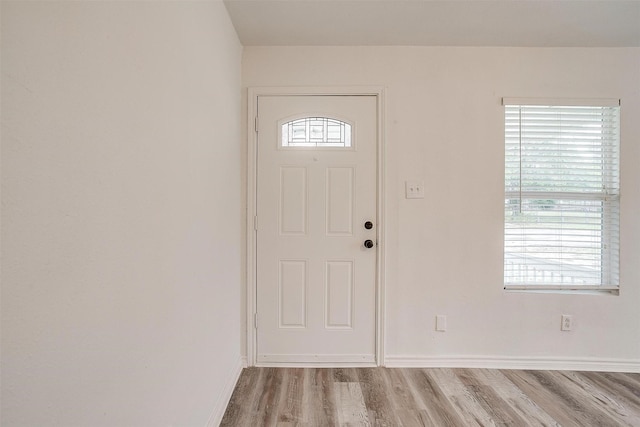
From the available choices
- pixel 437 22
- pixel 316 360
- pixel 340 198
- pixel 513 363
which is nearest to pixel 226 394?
pixel 316 360

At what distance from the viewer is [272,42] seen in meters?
2.03

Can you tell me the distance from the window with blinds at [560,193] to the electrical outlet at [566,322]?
0.70ft

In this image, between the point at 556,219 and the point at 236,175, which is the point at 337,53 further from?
the point at 556,219

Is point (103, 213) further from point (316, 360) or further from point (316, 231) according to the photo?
point (316, 360)

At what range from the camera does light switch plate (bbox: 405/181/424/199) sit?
2.09 metres

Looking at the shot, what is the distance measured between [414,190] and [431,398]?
1394mm

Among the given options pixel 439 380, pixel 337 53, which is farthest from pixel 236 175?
pixel 439 380

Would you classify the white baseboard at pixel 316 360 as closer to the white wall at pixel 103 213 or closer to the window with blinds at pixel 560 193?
the white wall at pixel 103 213

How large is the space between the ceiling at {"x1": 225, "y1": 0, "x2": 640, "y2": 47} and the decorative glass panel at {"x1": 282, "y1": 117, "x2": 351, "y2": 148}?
58 centimetres

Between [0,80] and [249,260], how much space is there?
172cm

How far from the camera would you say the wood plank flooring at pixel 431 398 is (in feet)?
5.16

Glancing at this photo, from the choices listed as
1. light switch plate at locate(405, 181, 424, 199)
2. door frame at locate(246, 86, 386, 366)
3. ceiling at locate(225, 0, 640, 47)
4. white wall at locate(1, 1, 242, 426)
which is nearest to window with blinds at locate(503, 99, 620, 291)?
ceiling at locate(225, 0, 640, 47)

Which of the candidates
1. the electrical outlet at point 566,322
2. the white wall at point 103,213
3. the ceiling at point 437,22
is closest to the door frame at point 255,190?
the ceiling at point 437,22

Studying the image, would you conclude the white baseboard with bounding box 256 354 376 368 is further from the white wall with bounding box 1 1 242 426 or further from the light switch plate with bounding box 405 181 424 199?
the light switch plate with bounding box 405 181 424 199
